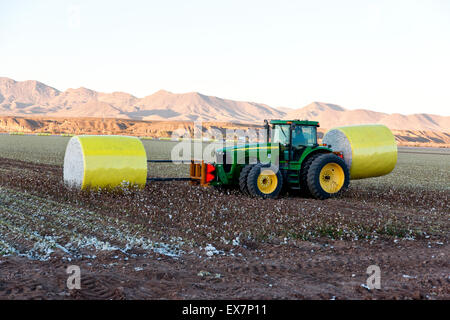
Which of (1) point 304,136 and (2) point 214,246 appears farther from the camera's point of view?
(1) point 304,136

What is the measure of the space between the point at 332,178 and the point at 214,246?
7.15 m

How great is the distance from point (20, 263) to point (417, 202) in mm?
11247

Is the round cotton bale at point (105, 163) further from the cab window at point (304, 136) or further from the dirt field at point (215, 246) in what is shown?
the cab window at point (304, 136)

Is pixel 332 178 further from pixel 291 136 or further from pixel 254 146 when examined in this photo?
pixel 254 146

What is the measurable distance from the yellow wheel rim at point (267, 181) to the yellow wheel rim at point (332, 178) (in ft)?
5.25

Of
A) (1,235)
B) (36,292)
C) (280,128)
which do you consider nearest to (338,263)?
(36,292)

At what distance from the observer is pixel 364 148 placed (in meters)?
15.0

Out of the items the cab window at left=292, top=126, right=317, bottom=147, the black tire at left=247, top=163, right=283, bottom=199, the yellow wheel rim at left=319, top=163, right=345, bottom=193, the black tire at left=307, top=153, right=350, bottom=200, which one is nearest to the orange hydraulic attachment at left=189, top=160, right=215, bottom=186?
the black tire at left=247, top=163, right=283, bottom=199

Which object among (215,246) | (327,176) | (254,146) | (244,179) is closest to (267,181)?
(244,179)

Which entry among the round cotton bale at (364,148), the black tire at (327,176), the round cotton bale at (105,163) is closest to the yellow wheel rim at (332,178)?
the black tire at (327,176)

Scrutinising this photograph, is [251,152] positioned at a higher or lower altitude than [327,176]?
higher

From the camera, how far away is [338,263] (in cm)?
730

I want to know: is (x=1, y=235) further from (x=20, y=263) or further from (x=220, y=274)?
(x=220, y=274)
